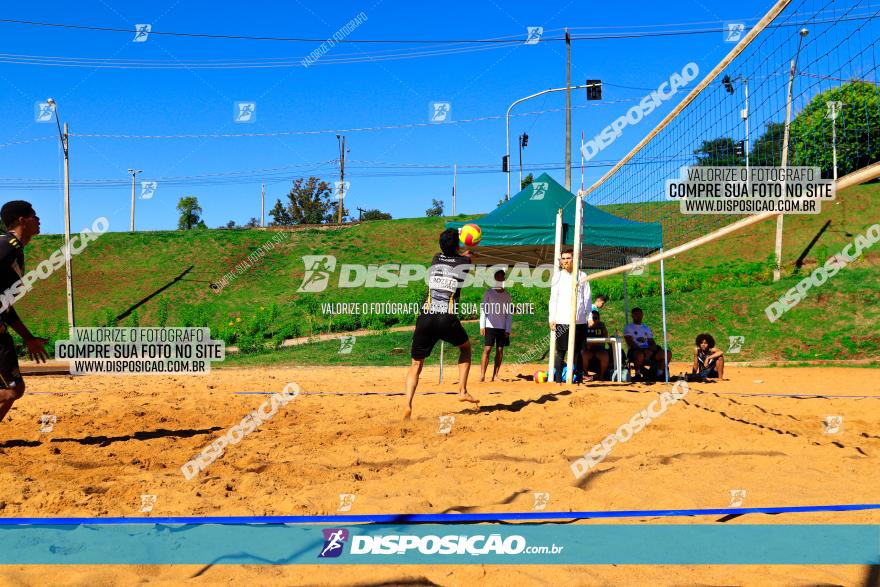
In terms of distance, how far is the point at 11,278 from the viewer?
4242mm

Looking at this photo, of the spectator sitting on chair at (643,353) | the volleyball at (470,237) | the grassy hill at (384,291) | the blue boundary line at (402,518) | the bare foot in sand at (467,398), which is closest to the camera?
the blue boundary line at (402,518)

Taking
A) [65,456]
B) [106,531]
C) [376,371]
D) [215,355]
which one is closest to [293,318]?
[215,355]

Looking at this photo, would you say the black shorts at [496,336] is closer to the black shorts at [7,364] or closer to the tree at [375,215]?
the black shorts at [7,364]

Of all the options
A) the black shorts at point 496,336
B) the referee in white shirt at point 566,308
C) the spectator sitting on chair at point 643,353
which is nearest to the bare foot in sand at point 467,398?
the referee in white shirt at point 566,308

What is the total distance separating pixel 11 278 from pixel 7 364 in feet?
1.93

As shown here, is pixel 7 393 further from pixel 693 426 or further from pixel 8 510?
pixel 693 426

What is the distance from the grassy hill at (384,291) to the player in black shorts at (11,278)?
6.47m

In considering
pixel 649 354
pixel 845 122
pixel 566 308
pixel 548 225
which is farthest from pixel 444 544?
pixel 649 354

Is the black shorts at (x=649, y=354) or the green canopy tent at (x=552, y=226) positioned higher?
the green canopy tent at (x=552, y=226)

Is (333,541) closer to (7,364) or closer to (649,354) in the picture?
(7,364)

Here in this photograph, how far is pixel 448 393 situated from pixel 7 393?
14.8ft

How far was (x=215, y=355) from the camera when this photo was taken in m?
16.0

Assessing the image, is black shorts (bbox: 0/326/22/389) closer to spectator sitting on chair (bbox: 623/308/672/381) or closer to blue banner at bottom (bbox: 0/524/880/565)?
blue banner at bottom (bbox: 0/524/880/565)

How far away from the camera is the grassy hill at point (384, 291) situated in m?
15.4
